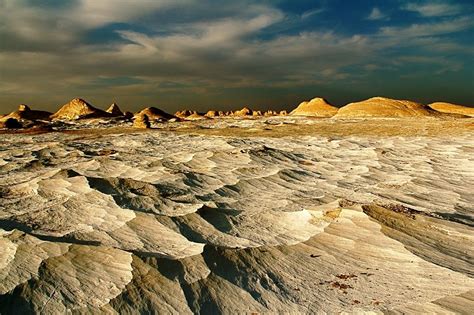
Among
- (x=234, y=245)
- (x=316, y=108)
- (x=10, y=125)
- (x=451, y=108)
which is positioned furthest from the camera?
(x=316, y=108)

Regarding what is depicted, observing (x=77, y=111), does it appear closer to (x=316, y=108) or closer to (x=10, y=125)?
(x=10, y=125)

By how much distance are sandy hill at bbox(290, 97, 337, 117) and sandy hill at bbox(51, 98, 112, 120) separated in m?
21.6

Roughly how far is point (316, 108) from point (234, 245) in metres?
48.2

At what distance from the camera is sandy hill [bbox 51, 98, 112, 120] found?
45.0 m

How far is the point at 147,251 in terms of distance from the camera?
3.27 meters

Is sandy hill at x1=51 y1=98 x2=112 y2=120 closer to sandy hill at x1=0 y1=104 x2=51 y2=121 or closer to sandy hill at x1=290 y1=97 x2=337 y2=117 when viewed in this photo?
sandy hill at x1=0 y1=104 x2=51 y2=121

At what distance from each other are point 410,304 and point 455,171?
5836mm

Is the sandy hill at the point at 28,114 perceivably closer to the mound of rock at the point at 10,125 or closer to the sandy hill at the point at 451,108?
the mound of rock at the point at 10,125

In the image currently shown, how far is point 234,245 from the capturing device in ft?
11.6

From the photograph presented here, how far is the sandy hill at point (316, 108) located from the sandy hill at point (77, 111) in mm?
21643

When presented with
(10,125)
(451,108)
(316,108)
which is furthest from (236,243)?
(316,108)

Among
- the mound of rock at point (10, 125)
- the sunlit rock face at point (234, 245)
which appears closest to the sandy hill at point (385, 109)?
the mound of rock at point (10, 125)

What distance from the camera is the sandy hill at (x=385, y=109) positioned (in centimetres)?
3453

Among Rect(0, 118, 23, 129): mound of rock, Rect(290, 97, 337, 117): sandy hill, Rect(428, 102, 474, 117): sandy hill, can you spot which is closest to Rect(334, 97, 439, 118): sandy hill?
Rect(428, 102, 474, 117): sandy hill
